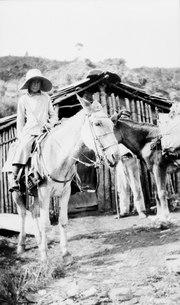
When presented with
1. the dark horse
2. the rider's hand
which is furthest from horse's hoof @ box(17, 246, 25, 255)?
the dark horse

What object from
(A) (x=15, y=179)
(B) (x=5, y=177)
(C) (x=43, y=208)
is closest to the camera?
(C) (x=43, y=208)

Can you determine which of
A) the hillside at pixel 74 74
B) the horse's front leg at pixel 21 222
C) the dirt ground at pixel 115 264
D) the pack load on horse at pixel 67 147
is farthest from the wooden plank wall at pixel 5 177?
the hillside at pixel 74 74

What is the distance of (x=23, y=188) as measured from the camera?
5922 mm

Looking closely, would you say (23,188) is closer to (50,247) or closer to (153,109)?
(50,247)

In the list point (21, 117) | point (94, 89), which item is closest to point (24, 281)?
point (21, 117)

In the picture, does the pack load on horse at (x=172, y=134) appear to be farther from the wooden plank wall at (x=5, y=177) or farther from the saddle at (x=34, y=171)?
the wooden plank wall at (x=5, y=177)

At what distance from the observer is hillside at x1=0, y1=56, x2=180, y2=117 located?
2445 cm

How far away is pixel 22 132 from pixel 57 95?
14.5ft

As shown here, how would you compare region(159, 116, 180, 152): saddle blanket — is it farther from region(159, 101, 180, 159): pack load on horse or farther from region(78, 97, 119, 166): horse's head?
region(78, 97, 119, 166): horse's head

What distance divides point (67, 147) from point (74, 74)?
76.1 feet

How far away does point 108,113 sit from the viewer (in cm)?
1135

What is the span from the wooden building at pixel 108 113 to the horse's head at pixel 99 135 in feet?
18.5

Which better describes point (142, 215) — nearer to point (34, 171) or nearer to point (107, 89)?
point (34, 171)

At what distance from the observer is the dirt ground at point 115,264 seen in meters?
3.51
